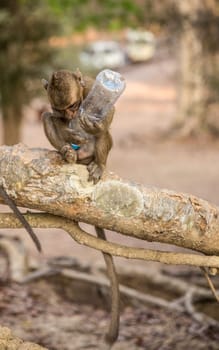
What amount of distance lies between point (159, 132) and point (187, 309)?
47.8 ft

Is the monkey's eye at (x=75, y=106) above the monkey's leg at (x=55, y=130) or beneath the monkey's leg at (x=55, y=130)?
above

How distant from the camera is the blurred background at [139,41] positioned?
1480cm

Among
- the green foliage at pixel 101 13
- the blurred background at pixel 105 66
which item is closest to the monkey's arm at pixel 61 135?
the blurred background at pixel 105 66

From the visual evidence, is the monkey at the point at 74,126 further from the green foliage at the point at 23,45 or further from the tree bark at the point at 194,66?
the tree bark at the point at 194,66

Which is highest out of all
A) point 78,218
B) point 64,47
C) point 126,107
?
point 78,218

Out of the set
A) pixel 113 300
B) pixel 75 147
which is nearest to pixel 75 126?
pixel 75 147

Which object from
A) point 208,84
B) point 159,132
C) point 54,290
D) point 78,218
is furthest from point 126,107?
point 78,218

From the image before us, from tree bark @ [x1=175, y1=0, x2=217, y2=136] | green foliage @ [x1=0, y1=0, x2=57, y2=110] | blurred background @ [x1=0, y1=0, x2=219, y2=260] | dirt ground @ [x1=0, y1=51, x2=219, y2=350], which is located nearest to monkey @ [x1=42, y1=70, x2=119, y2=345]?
dirt ground @ [x1=0, y1=51, x2=219, y2=350]

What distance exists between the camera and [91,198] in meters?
3.55

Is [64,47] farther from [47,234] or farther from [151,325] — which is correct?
[151,325]

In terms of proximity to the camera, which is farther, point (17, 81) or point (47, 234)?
point (17, 81)

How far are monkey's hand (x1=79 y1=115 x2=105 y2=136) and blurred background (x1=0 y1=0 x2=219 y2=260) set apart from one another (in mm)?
6425

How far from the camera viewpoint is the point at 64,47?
1575cm

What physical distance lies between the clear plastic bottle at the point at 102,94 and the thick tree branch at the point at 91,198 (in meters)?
0.26
